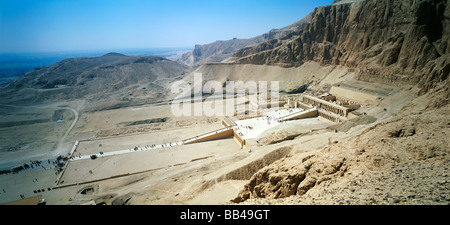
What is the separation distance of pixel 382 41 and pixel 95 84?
71.3 metres

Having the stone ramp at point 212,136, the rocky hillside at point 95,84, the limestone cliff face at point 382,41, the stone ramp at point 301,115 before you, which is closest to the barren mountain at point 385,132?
the limestone cliff face at point 382,41

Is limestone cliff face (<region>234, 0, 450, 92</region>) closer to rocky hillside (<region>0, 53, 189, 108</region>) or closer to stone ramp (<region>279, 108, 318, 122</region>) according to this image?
stone ramp (<region>279, 108, 318, 122</region>)

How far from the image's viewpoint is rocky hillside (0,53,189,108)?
5641 cm

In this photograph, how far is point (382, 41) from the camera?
38875 millimetres

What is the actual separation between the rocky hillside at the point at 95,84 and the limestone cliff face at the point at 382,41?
36.7m

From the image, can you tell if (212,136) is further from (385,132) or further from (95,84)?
(95,84)

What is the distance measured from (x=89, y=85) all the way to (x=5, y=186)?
52173 millimetres

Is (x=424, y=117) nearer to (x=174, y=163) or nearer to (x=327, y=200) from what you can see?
(x=327, y=200)

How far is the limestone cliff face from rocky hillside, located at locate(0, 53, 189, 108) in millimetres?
36735

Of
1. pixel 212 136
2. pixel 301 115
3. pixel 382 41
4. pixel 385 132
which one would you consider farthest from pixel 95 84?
pixel 385 132

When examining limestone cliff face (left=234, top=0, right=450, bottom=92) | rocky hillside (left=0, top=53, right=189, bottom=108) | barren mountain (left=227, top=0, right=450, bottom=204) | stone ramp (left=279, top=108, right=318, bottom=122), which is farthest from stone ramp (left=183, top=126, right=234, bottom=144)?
rocky hillside (left=0, top=53, right=189, bottom=108)

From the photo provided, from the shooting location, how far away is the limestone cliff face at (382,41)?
96.7 ft
